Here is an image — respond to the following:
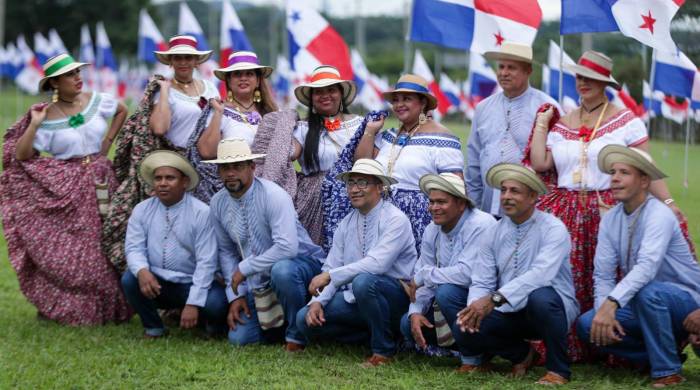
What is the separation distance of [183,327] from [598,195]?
3.08 meters

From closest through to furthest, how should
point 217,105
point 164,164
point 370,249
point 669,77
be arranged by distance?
point 370,249
point 164,164
point 217,105
point 669,77

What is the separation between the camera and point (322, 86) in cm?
700

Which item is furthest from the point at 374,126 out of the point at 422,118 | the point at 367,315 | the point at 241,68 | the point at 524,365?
the point at 524,365

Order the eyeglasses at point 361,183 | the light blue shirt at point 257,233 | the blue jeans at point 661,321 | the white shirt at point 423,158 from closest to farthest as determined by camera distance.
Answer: the blue jeans at point 661,321
the eyeglasses at point 361,183
the white shirt at point 423,158
the light blue shirt at point 257,233

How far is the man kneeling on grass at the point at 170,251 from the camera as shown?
6.88 meters

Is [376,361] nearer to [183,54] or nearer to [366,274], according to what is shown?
[366,274]

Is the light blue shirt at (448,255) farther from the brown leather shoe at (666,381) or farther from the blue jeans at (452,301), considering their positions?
the brown leather shoe at (666,381)

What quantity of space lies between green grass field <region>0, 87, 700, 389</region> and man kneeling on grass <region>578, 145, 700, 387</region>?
0.24 m

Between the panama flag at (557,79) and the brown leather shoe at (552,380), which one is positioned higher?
the panama flag at (557,79)

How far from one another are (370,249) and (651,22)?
238 cm

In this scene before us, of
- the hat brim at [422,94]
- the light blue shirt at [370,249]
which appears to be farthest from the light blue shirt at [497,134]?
the light blue shirt at [370,249]

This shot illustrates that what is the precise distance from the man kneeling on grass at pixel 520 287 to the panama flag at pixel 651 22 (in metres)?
1.53

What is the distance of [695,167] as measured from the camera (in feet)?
77.6

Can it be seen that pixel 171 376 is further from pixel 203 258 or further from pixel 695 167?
pixel 695 167
